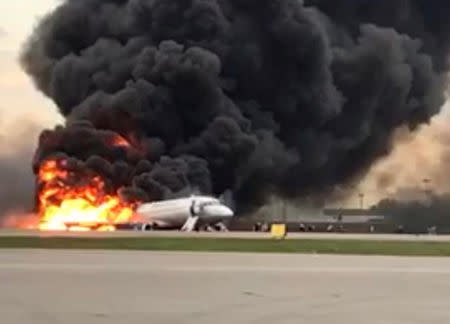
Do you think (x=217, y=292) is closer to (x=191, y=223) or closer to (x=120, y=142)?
(x=191, y=223)

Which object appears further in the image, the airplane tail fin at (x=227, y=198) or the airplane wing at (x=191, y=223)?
the airplane tail fin at (x=227, y=198)

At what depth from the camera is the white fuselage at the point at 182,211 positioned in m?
86.1

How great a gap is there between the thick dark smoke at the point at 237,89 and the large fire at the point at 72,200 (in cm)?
235

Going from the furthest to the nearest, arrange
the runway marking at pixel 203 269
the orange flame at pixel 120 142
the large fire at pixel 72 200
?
1. the orange flame at pixel 120 142
2. the large fire at pixel 72 200
3. the runway marking at pixel 203 269

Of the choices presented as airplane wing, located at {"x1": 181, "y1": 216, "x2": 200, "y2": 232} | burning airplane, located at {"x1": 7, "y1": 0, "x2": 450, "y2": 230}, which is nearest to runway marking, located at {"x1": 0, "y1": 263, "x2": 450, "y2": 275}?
airplane wing, located at {"x1": 181, "y1": 216, "x2": 200, "y2": 232}

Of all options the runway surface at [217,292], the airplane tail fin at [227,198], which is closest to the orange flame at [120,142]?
the airplane tail fin at [227,198]

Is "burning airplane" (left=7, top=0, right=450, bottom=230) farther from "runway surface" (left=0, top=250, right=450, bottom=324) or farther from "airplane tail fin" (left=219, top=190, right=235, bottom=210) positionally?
"runway surface" (left=0, top=250, right=450, bottom=324)

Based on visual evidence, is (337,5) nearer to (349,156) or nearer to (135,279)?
(349,156)

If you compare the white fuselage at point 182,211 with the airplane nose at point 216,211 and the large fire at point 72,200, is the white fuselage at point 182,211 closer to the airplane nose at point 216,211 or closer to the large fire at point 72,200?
the airplane nose at point 216,211

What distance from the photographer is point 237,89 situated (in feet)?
365

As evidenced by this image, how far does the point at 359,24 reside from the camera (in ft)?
407

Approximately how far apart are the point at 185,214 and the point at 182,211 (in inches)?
24.0

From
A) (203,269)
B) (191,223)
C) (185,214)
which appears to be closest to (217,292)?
(203,269)

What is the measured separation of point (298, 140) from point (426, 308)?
314ft
